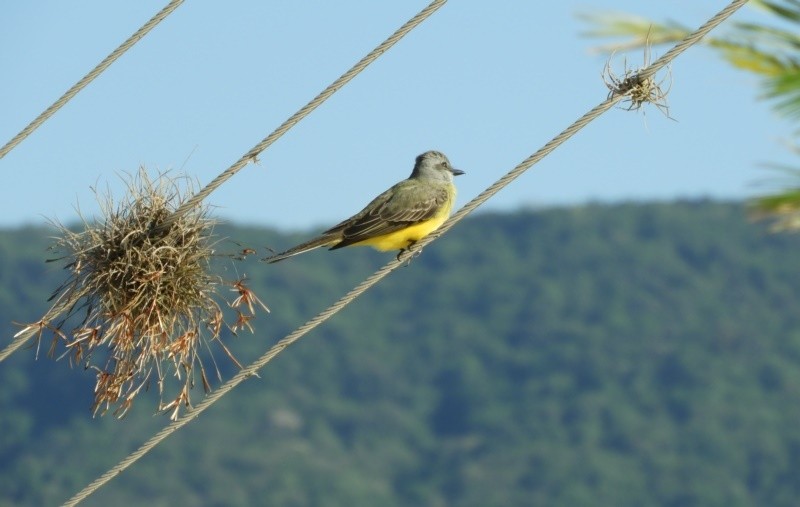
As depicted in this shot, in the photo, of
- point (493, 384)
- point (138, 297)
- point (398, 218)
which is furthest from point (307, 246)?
point (493, 384)

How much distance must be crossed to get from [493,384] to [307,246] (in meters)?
107

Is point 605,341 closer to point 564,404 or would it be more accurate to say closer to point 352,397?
point 564,404

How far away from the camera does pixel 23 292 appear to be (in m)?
100

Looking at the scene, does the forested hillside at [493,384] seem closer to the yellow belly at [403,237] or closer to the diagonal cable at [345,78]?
the yellow belly at [403,237]

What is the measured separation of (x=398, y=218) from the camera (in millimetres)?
11016

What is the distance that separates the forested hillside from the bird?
80.7 metres

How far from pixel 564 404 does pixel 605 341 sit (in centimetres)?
690

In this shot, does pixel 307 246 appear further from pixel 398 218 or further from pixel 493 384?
pixel 493 384

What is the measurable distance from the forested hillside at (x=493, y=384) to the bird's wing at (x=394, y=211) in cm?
8078

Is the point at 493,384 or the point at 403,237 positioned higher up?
the point at 403,237

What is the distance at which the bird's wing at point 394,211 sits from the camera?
35.5 ft

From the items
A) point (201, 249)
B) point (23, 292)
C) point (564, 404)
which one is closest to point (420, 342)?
point (564, 404)

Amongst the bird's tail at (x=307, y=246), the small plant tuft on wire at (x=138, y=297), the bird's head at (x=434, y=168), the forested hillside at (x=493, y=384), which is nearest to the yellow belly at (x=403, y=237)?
the bird's tail at (x=307, y=246)

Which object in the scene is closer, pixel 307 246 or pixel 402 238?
pixel 307 246
